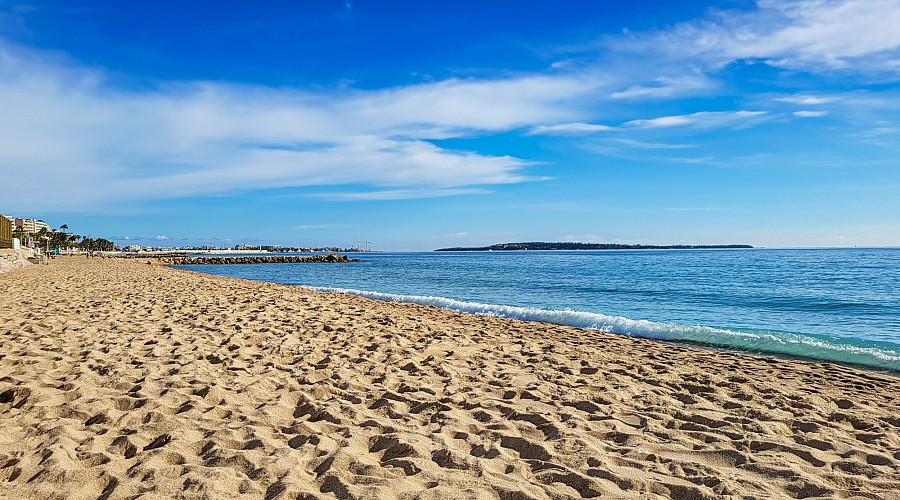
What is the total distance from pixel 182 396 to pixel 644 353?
258 inches

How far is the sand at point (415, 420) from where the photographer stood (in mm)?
3402

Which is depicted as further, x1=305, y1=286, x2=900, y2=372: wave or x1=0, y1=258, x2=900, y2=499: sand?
x1=305, y1=286, x2=900, y2=372: wave

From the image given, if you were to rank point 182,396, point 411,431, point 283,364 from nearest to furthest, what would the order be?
point 411,431
point 182,396
point 283,364

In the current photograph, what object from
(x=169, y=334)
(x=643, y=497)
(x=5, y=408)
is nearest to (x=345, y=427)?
(x=643, y=497)

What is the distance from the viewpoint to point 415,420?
4656mm

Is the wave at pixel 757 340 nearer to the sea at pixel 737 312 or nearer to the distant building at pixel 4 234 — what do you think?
the sea at pixel 737 312

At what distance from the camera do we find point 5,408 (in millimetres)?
4652

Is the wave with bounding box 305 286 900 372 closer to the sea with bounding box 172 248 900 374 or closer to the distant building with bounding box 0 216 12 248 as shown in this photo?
the sea with bounding box 172 248 900 374

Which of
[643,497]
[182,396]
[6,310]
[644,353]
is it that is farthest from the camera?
[6,310]

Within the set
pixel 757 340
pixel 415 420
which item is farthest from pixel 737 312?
pixel 415 420

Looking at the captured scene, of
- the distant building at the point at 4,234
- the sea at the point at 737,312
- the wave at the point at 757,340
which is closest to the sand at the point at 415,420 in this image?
the wave at the point at 757,340

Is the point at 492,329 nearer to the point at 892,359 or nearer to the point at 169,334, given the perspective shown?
the point at 169,334

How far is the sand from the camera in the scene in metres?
3.40

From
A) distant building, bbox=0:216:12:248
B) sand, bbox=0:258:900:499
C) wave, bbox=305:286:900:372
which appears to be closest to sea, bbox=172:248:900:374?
wave, bbox=305:286:900:372
